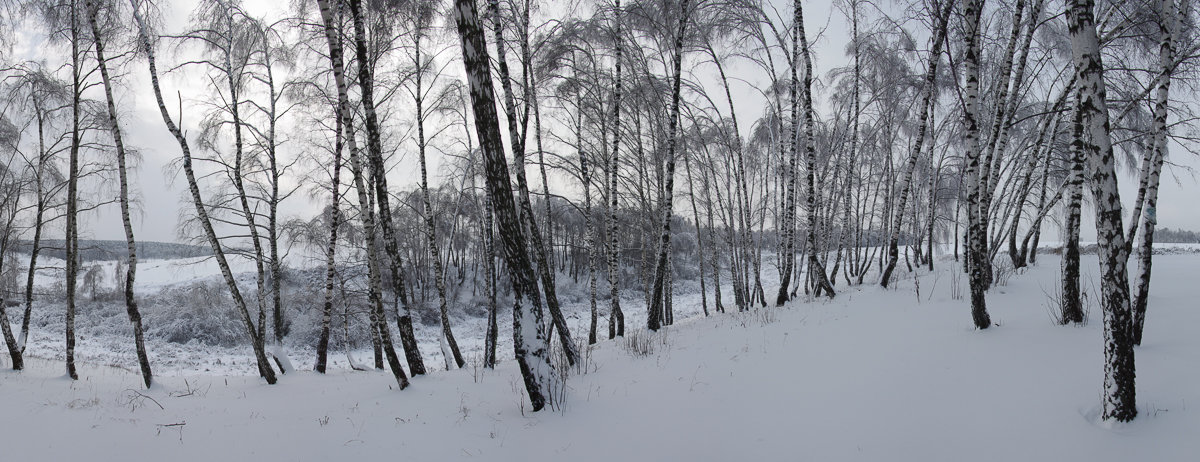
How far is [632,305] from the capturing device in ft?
92.6

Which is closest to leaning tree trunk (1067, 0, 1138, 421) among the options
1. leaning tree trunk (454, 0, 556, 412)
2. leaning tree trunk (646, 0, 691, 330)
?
leaning tree trunk (454, 0, 556, 412)

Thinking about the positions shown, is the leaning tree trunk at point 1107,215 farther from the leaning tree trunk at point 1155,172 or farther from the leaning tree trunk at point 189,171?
the leaning tree trunk at point 189,171

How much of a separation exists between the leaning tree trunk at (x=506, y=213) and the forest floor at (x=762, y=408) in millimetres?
345

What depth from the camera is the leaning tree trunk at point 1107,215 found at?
3.14 m

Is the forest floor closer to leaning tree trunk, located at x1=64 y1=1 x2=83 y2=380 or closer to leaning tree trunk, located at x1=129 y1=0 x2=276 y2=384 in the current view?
leaning tree trunk, located at x1=129 y1=0 x2=276 y2=384

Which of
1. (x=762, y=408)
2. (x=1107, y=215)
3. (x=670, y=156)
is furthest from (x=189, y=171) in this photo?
(x=1107, y=215)

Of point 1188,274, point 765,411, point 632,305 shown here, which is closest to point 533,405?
point 765,411

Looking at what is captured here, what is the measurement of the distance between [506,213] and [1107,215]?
14.7ft

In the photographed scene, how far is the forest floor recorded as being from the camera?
334 cm

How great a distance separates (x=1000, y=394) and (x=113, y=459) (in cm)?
770

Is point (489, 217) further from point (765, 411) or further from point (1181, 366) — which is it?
point (1181, 366)

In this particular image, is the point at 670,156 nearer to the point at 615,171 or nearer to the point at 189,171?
the point at 615,171

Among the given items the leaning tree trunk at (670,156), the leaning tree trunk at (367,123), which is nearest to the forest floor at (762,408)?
the leaning tree trunk at (367,123)

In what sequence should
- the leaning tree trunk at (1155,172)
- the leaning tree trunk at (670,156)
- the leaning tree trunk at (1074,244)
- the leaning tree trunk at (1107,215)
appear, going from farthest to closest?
the leaning tree trunk at (670,156)
the leaning tree trunk at (1074,244)
the leaning tree trunk at (1155,172)
the leaning tree trunk at (1107,215)
